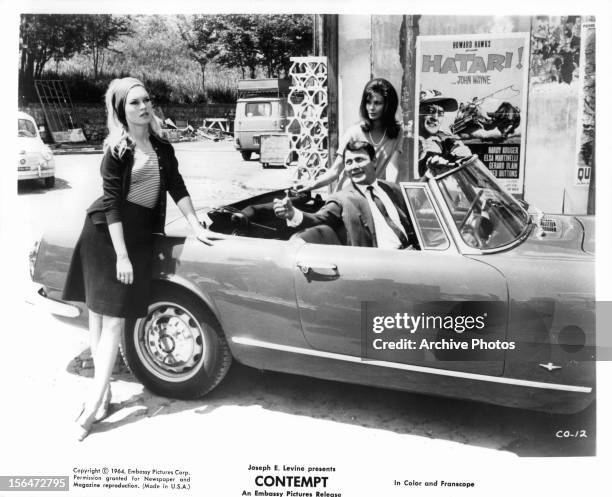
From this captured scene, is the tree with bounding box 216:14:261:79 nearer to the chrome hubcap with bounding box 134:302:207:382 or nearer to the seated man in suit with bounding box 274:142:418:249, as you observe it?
the seated man in suit with bounding box 274:142:418:249

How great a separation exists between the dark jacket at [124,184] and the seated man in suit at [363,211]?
0.63 m

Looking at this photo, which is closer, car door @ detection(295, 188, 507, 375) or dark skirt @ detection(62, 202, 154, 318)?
car door @ detection(295, 188, 507, 375)

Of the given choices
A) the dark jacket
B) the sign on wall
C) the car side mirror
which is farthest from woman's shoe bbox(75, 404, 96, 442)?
the sign on wall

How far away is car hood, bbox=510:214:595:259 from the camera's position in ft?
9.43

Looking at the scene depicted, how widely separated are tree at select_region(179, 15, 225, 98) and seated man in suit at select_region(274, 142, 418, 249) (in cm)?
96

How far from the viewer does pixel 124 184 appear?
324 cm

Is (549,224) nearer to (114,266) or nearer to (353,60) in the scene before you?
(353,60)

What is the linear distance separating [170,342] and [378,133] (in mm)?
1711

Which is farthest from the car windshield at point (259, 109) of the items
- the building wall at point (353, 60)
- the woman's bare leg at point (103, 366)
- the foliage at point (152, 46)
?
the woman's bare leg at point (103, 366)

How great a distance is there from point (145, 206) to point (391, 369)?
1.66 meters

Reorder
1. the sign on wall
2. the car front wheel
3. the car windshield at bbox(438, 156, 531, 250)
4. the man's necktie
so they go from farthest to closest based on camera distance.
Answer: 1. the sign on wall
2. the car front wheel
3. the man's necktie
4. the car windshield at bbox(438, 156, 531, 250)

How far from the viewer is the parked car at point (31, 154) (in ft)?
11.0

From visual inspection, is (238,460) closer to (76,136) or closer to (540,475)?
(540,475)

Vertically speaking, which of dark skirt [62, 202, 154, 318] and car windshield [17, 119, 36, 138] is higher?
car windshield [17, 119, 36, 138]
